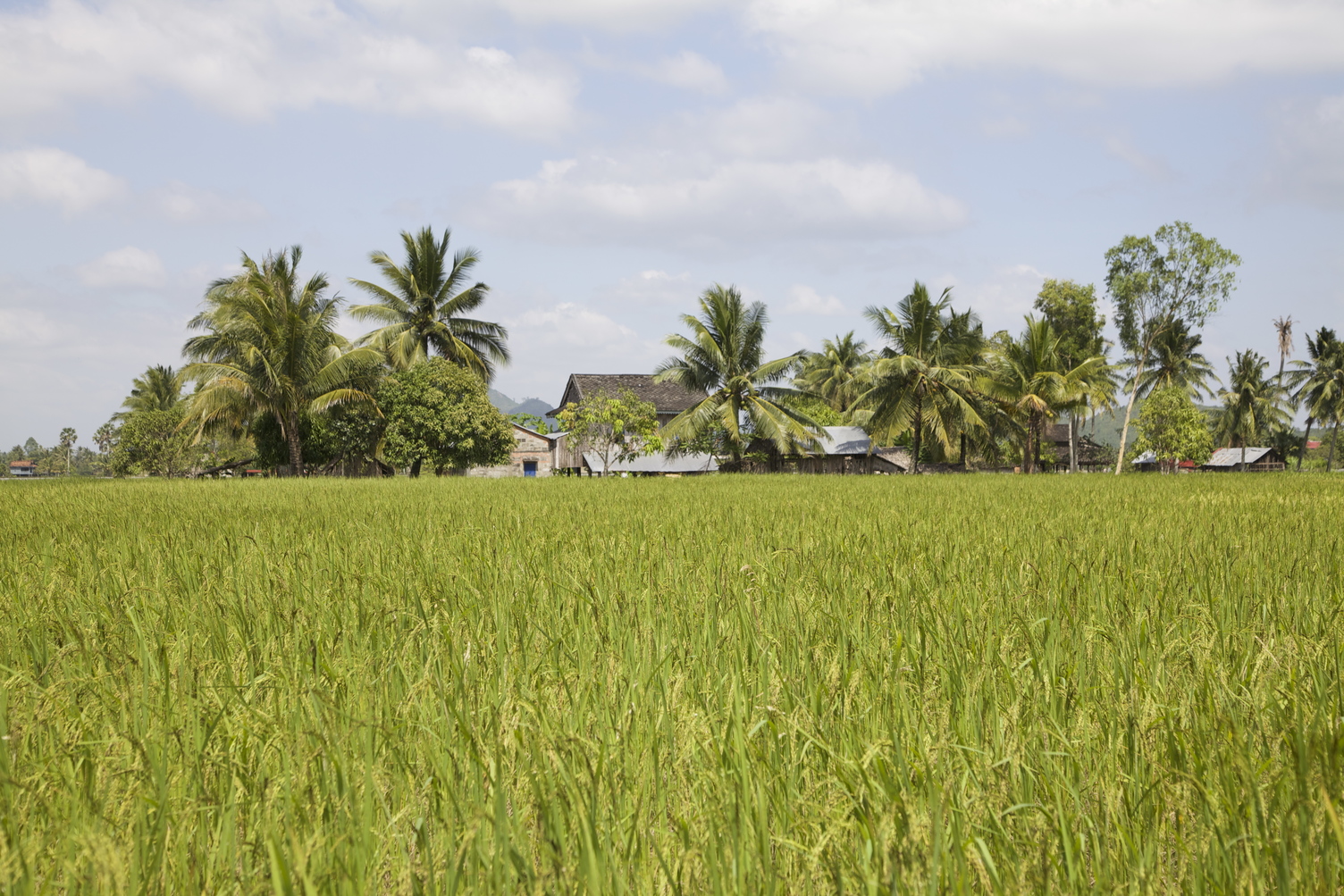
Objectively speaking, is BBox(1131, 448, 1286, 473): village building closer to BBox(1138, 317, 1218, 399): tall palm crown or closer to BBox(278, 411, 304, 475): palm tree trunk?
BBox(1138, 317, 1218, 399): tall palm crown

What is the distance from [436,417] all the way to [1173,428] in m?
31.1

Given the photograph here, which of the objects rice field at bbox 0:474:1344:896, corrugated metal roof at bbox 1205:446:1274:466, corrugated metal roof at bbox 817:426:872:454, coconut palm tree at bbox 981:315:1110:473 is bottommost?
rice field at bbox 0:474:1344:896

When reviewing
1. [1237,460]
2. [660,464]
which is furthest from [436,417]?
[1237,460]

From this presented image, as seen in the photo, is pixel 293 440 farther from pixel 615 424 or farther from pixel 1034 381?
pixel 1034 381

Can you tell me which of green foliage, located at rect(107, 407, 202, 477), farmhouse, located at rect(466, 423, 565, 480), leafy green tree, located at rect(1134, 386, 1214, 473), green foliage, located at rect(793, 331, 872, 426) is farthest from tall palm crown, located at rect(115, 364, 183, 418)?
leafy green tree, located at rect(1134, 386, 1214, 473)

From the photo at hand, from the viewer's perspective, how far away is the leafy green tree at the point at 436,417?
25.6 metres

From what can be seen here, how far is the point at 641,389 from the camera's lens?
41.6 m

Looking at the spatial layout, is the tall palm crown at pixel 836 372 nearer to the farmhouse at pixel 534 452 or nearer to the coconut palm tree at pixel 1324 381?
the farmhouse at pixel 534 452

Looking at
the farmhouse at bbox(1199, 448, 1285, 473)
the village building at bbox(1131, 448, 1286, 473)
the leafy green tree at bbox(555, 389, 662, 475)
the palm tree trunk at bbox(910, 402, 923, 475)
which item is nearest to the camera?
the palm tree trunk at bbox(910, 402, 923, 475)

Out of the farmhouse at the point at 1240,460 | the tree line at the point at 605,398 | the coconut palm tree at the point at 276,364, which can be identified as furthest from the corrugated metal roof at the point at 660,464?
the farmhouse at the point at 1240,460

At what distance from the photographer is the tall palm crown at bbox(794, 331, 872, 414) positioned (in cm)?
4181

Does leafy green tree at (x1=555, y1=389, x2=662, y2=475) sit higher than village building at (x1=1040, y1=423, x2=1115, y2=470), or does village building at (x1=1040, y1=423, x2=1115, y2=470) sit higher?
leafy green tree at (x1=555, y1=389, x2=662, y2=475)

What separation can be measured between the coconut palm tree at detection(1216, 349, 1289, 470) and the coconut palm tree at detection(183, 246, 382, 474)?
50.8 m

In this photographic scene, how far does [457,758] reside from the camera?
1.30 meters
